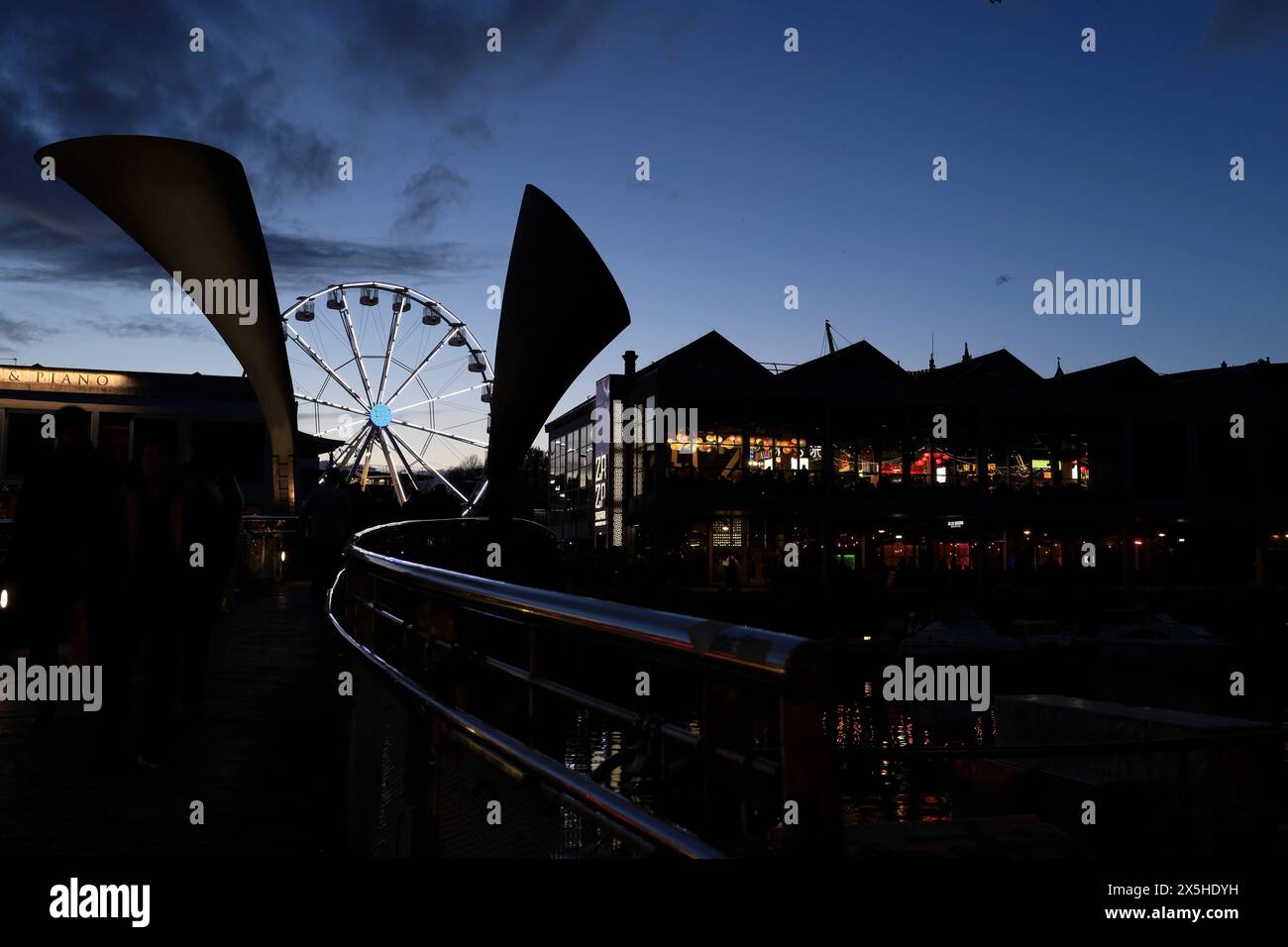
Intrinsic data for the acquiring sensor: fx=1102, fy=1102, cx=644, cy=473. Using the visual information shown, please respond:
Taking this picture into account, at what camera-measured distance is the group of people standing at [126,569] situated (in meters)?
6.18

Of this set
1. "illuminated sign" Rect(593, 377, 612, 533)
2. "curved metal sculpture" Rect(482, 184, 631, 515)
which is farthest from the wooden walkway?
"illuminated sign" Rect(593, 377, 612, 533)

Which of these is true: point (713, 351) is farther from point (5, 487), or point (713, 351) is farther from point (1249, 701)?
point (5, 487)

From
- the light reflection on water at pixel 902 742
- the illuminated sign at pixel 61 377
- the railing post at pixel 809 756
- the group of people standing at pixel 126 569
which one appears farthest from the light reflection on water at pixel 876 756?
the illuminated sign at pixel 61 377

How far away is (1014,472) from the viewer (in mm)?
49438

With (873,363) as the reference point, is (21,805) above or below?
below

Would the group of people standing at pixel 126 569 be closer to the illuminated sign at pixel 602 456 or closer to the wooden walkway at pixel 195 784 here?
the wooden walkway at pixel 195 784

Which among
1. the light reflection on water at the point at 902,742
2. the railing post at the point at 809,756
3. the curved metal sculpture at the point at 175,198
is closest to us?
the railing post at the point at 809,756

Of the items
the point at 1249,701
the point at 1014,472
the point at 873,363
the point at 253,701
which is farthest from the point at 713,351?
the point at 253,701

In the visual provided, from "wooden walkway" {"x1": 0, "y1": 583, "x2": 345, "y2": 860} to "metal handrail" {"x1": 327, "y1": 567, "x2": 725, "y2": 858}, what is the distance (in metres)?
1.46

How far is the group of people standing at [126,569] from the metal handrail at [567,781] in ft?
9.76

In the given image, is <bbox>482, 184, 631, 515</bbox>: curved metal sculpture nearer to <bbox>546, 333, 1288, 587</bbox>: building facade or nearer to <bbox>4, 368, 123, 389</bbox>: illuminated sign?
<bbox>546, 333, 1288, 587</bbox>: building facade

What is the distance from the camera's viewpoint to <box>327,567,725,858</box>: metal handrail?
5.62 feet
